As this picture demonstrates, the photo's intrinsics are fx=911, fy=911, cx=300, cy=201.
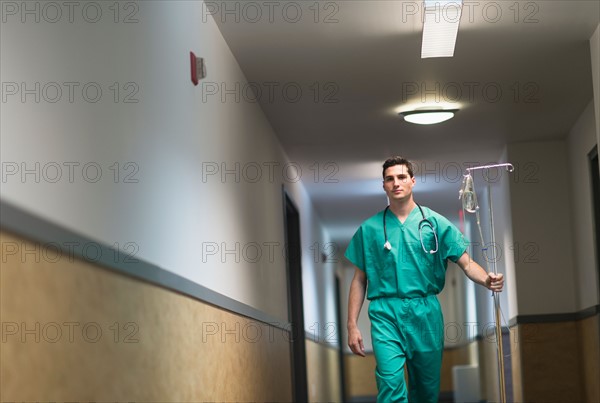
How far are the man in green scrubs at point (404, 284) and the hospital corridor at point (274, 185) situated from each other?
0.04ft

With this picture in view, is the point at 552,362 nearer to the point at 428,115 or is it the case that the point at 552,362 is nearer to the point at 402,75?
the point at 428,115

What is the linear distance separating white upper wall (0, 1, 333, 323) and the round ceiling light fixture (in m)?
1.53

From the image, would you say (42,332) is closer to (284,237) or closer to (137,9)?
(137,9)

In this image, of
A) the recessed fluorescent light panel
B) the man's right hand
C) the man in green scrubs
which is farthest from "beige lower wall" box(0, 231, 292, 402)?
the recessed fluorescent light panel

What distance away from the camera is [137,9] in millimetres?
2822

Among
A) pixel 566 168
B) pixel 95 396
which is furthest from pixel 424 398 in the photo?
pixel 566 168

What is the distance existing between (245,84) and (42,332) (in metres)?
3.54

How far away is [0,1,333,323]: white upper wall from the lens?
6.33 feet

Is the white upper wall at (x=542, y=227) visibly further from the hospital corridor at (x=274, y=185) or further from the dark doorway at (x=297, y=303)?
the dark doorway at (x=297, y=303)

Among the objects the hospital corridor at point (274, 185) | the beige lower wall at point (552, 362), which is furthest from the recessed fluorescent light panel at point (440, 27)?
the beige lower wall at point (552, 362)

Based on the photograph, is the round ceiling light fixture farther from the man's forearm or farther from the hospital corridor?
the man's forearm

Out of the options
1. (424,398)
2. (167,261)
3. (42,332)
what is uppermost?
(167,261)

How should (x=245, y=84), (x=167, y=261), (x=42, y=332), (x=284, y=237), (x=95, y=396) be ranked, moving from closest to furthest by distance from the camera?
1. (x=42, y=332)
2. (x=95, y=396)
3. (x=167, y=261)
4. (x=245, y=84)
5. (x=284, y=237)

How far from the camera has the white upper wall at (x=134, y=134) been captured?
1.93m
